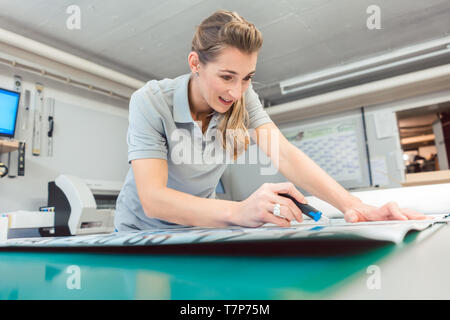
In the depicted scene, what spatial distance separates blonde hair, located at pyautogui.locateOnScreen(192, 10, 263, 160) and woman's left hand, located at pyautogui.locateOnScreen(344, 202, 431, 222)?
0.47 metres

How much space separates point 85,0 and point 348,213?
2.69 metres

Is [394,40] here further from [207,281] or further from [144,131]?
[207,281]

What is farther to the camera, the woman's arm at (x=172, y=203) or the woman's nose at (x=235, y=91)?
the woman's nose at (x=235, y=91)

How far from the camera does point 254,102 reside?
1.20 metres

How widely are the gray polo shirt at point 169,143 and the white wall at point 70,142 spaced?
2534 millimetres

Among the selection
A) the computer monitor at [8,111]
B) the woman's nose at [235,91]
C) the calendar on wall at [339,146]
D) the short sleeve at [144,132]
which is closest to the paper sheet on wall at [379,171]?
the calendar on wall at [339,146]

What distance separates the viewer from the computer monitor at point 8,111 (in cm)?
280

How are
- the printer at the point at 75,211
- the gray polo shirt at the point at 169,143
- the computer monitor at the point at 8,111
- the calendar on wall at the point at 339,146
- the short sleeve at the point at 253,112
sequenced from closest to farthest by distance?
1. the gray polo shirt at the point at 169,143
2. the short sleeve at the point at 253,112
3. the printer at the point at 75,211
4. the computer monitor at the point at 8,111
5. the calendar on wall at the point at 339,146

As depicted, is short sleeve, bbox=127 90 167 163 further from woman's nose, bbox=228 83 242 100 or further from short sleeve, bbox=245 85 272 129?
short sleeve, bbox=245 85 272 129

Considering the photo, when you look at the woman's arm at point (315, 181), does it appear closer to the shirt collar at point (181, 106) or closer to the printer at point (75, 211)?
the shirt collar at point (181, 106)

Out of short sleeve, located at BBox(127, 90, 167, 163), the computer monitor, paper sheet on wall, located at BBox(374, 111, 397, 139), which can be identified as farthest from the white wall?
paper sheet on wall, located at BBox(374, 111, 397, 139)

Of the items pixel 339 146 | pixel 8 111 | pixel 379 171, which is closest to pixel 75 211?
pixel 8 111

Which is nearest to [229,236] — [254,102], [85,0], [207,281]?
[207,281]

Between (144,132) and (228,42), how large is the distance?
348 millimetres
